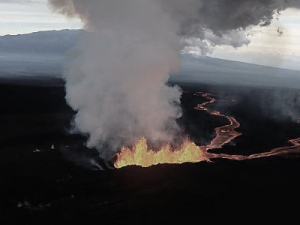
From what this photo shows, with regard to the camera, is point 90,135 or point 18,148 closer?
point 18,148

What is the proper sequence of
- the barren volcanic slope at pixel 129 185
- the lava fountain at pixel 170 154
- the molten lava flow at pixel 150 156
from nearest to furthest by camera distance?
the barren volcanic slope at pixel 129 185 < the molten lava flow at pixel 150 156 < the lava fountain at pixel 170 154

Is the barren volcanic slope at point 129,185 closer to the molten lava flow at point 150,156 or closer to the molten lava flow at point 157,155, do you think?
the molten lava flow at point 157,155

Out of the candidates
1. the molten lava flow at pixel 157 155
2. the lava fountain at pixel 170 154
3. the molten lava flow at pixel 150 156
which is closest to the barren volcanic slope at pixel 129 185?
the lava fountain at pixel 170 154

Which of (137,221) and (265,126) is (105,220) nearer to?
(137,221)

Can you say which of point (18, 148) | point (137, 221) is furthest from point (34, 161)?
point (137, 221)

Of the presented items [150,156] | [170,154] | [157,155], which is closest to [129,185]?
[150,156]

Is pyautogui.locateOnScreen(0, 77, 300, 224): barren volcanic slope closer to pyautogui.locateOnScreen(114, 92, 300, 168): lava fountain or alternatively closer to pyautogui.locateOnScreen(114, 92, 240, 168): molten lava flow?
pyautogui.locateOnScreen(114, 92, 300, 168): lava fountain

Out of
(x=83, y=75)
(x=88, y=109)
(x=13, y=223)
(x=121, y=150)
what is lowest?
(x=13, y=223)

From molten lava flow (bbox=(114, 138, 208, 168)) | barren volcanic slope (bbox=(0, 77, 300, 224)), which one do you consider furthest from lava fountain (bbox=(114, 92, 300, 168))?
barren volcanic slope (bbox=(0, 77, 300, 224))

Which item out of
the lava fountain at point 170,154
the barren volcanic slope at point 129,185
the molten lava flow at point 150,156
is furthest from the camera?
the lava fountain at point 170,154
